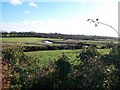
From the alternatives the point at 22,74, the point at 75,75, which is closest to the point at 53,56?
Answer: the point at 22,74

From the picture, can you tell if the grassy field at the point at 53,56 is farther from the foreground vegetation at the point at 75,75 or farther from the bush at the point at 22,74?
the foreground vegetation at the point at 75,75

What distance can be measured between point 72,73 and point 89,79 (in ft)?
1.53

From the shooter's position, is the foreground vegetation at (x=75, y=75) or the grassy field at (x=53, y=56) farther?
the grassy field at (x=53, y=56)

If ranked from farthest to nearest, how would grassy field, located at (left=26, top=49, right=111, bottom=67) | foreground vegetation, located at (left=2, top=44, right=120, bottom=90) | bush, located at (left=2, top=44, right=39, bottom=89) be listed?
1. grassy field, located at (left=26, top=49, right=111, bottom=67)
2. bush, located at (left=2, top=44, right=39, bottom=89)
3. foreground vegetation, located at (left=2, top=44, right=120, bottom=90)

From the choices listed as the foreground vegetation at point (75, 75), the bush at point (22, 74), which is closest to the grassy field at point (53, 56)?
the bush at point (22, 74)

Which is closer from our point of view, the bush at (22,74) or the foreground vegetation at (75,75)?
the foreground vegetation at (75,75)

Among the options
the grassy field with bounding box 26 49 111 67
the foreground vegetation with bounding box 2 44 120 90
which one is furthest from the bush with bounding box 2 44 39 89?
the grassy field with bounding box 26 49 111 67

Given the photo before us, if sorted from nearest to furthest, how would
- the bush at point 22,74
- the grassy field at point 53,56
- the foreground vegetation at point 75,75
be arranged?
the foreground vegetation at point 75,75, the bush at point 22,74, the grassy field at point 53,56

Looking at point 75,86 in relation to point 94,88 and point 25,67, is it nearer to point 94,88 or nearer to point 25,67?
point 94,88

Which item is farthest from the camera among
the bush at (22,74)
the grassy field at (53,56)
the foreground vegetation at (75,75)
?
the grassy field at (53,56)

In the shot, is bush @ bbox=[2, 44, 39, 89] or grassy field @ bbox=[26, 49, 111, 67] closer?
bush @ bbox=[2, 44, 39, 89]

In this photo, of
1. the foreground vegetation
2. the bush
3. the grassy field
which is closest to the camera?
the foreground vegetation

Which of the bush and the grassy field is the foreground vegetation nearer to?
the bush

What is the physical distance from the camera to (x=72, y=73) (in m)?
7.12
